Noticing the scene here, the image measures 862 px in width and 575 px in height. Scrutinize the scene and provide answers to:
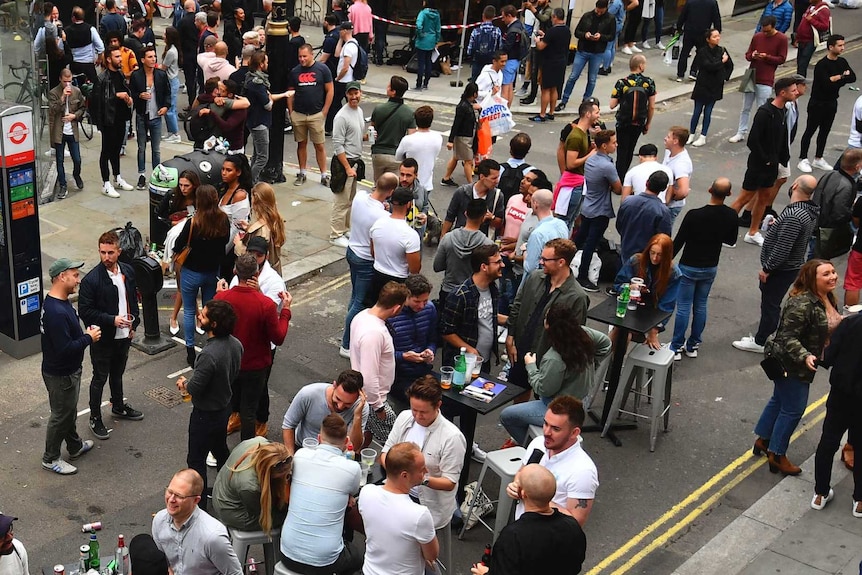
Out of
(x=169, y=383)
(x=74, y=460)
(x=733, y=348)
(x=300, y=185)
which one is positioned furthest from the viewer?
(x=300, y=185)

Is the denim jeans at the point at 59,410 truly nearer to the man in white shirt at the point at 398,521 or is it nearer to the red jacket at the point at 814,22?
the man in white shirt at the point at 398,521

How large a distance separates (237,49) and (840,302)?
12.0 metres

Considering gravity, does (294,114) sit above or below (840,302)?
above

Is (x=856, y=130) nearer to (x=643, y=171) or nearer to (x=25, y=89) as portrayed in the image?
(x=643, y=171)

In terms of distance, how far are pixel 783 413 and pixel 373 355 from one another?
3.70 meters

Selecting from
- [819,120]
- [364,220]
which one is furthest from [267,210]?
[819,120]

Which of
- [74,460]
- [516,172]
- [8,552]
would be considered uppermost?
[516,172]

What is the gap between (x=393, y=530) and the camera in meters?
6.28

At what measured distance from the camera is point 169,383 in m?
10.2

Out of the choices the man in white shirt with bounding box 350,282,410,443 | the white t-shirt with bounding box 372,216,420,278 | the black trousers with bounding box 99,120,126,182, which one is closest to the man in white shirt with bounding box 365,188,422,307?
the white t-shirt with bounding box 372,216,420,278

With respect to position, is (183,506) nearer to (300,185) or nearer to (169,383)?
(169,383)

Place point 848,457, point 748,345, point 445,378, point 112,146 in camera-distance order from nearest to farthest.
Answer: point 445,378
point 848,457
point 748,345
point 112,146

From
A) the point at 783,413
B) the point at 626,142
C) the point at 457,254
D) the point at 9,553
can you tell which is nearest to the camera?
the point at 9,553

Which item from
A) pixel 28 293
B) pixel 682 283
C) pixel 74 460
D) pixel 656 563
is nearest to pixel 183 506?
pixel 74 460
